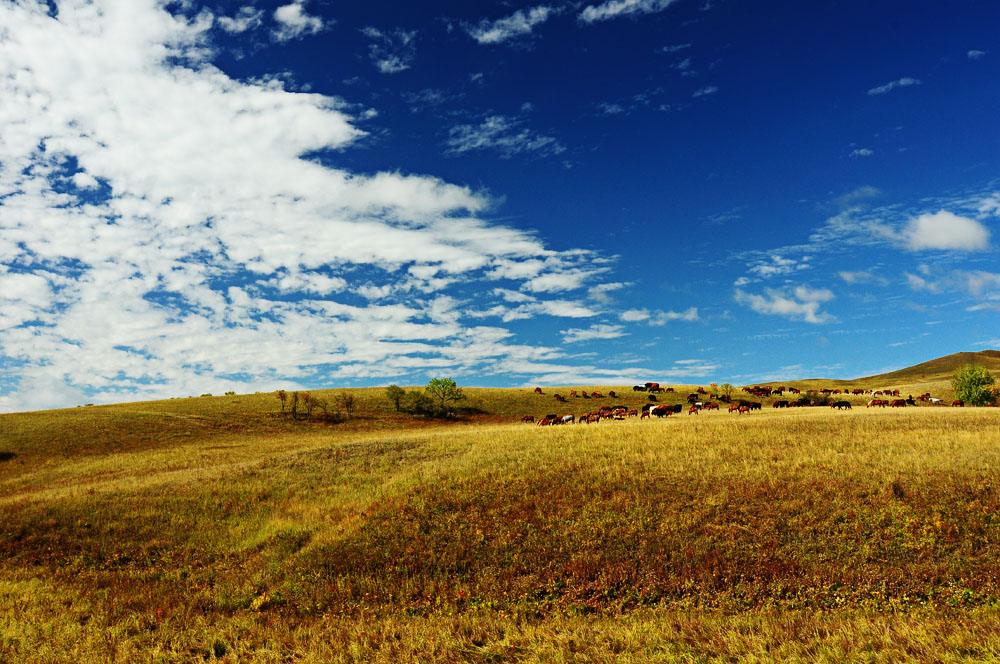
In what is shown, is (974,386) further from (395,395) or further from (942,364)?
(942,364)

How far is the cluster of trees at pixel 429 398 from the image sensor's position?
87.5 m

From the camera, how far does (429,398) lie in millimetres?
89250

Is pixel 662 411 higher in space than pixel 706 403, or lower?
lower

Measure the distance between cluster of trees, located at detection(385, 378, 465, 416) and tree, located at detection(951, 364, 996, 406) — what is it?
72.0m

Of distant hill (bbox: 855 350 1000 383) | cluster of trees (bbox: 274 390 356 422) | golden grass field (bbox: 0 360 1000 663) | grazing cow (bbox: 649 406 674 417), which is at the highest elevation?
distant hill (bbox: 855 350 1000 383)

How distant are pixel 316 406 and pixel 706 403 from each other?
61021 millimetres

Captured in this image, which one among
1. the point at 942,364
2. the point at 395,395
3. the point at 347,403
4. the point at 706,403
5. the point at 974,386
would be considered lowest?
the point at 706,403

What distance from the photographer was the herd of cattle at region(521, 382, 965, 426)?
2411 inches

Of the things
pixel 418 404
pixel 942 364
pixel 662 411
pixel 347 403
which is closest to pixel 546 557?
pixel 662 411

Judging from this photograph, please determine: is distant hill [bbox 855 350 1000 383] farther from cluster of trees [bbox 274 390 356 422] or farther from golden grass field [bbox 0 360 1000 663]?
golden grass field [bbox 0 360 1000 663]

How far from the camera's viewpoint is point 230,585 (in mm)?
16469

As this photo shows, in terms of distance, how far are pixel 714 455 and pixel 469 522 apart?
42.1 ft

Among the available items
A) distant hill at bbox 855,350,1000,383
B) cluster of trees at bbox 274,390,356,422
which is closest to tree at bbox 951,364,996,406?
cluster of trees at bbox 274,390,356,422

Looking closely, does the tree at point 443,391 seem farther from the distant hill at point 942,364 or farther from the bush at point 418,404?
the distant hill at point 942,364
